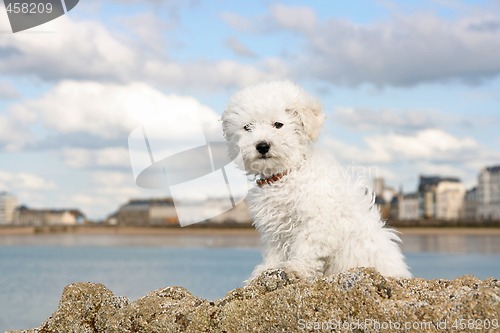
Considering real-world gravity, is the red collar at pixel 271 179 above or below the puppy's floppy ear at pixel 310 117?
below

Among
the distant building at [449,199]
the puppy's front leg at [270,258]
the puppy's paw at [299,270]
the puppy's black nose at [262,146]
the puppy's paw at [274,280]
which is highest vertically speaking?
the puppy's black nose at [262,146]

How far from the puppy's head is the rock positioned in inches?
36.9

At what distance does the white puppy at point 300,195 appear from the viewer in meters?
4.96

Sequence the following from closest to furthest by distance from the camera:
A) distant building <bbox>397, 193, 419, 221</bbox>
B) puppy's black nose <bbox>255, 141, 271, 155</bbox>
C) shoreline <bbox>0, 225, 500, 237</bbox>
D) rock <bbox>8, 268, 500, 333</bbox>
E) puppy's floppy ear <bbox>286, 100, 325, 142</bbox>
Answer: rock <bbox>8, 268, 500, 333</bbox>
puppy's black nose <bbox>255, 141, 271, 155</bbox>
puppy's floppy ear <bbox>286, 100, 325, 142</bbox>
shoreline <bbox>0, 225, 500, 237</bbox>
distant building <bbox>397, 193, 419, 221</bbox>

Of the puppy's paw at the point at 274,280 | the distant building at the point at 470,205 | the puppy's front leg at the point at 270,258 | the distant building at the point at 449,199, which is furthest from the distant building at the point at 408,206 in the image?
the puppy's paw at the point at 274,280

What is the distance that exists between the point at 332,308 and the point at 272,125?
159 cm

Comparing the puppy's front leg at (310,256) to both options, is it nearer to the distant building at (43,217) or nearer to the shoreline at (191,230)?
the shoreline at (191,230)

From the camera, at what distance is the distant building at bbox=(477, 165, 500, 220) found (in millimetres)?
86688

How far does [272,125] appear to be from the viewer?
5.13 m

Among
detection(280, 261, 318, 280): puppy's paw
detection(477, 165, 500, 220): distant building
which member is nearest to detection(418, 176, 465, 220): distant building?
detection(477, 165, 500, 220): distant building

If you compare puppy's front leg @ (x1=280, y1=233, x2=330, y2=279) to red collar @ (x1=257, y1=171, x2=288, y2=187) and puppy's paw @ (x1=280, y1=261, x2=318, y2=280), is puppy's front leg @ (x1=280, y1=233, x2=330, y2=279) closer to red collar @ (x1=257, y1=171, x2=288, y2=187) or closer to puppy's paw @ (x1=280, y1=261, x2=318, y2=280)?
puppy's paw @ (x1=280, y1=261, x2=318, y2=280)

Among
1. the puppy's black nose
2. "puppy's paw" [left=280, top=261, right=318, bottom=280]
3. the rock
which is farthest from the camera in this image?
the puppy's black nose

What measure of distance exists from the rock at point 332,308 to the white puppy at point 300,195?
509 mm

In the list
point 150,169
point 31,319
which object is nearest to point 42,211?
point 31,319
